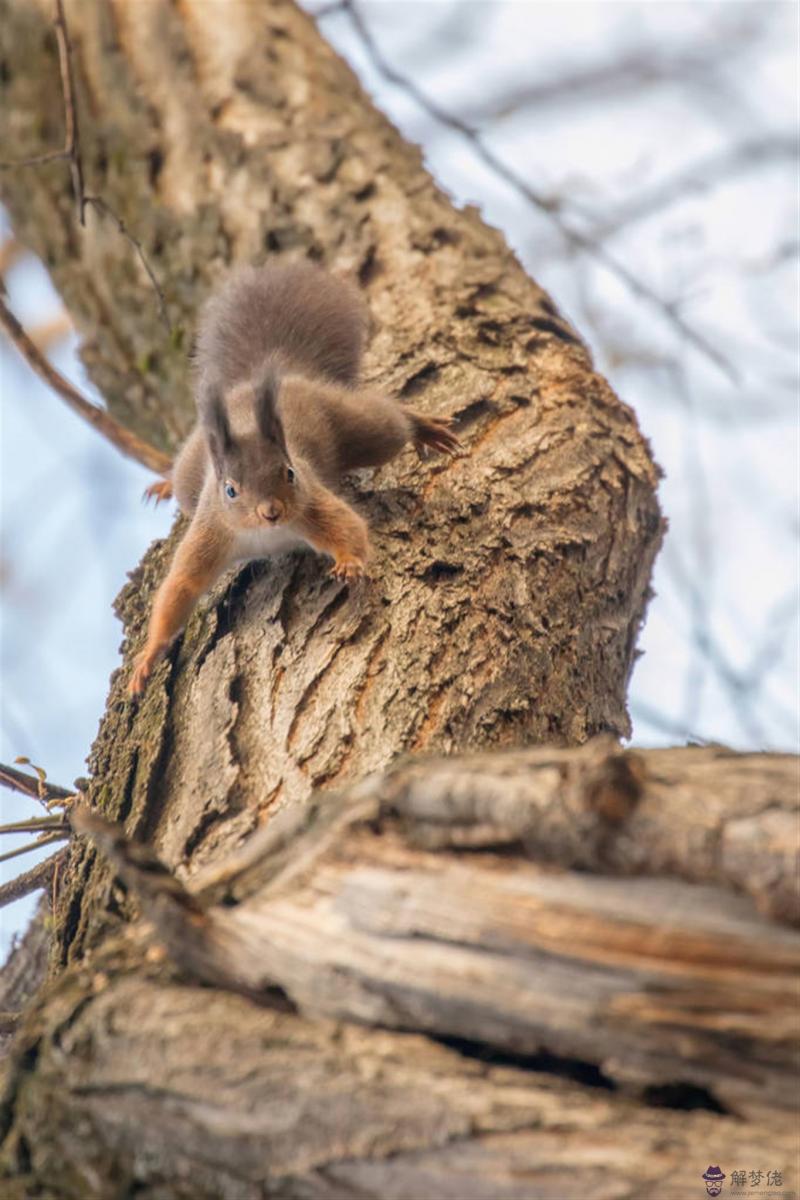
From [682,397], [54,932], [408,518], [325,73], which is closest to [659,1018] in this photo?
[54,932]

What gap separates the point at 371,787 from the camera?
148 centimetres

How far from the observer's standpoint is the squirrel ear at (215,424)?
2955mm

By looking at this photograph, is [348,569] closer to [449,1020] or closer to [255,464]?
[255,464]

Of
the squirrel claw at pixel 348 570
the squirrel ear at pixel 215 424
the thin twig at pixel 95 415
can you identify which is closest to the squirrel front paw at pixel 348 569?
the squirrel claw at pixel 348 570

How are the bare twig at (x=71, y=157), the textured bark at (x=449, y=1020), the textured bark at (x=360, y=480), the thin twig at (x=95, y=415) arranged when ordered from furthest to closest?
1. the thin twig at (x=95, y=415)
2. the bare twig at (x=71, y=157)
3. the textured bark at (x=360, y=480)
4. the textured bark at (x=449, y=1020)

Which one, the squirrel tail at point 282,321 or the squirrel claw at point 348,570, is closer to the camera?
the squirrel claw at point 348,570

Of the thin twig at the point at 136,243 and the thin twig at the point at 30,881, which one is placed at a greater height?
the thin twig at the point at 136,243

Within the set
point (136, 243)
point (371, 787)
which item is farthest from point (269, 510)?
point (371, 787)

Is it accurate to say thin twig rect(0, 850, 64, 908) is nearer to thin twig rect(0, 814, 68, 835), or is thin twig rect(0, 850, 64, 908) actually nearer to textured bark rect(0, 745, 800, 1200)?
thin twig rect(0, 814, 68, 835)

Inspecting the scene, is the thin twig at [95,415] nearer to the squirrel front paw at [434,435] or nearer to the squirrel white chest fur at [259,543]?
the squirrel white chest fur at [259,543]

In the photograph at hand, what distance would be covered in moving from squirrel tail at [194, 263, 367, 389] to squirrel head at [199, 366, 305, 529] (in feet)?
1.04

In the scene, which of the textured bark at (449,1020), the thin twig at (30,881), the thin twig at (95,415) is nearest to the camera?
the textured bark at (449,1020)

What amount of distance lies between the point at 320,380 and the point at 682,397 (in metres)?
1.30

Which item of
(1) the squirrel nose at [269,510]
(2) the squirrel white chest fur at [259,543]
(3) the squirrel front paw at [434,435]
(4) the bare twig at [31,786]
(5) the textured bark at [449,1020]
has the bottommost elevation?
(5) the textured bark at [449,1020]
